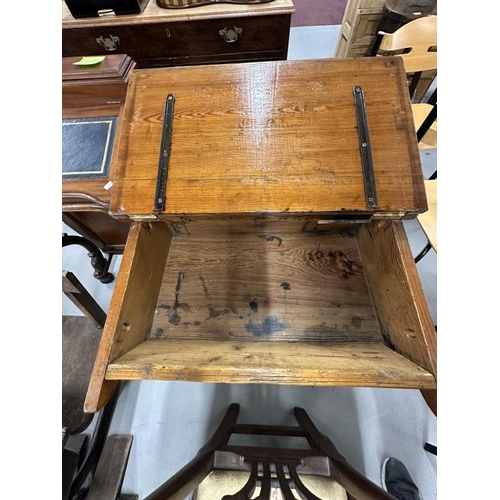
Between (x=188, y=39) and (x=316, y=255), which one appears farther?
(x=188, y=39)

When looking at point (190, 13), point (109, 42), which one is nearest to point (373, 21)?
point (190, 13)

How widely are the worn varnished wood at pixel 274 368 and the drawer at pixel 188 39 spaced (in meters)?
1.37

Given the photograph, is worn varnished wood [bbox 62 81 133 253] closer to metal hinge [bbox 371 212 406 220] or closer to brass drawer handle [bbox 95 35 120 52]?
brass drawer handle [bbox 95 35 120 52]

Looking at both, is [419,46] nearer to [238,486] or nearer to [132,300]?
[132,300]

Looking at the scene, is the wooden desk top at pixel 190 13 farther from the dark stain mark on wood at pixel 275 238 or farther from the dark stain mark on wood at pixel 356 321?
the dark stain mark on wood at pixel 356 321

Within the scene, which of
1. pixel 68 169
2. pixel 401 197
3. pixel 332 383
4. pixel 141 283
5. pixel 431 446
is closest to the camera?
pixel 332 383

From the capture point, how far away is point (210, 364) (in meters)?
0.55

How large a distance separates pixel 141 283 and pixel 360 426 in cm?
109

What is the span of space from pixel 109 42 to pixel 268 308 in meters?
1.46

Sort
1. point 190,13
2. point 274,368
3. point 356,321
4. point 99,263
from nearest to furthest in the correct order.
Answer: point 274,368 < point 356,321 < point 190,13 < point 99,263

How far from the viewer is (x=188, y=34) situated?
4.10 ft
